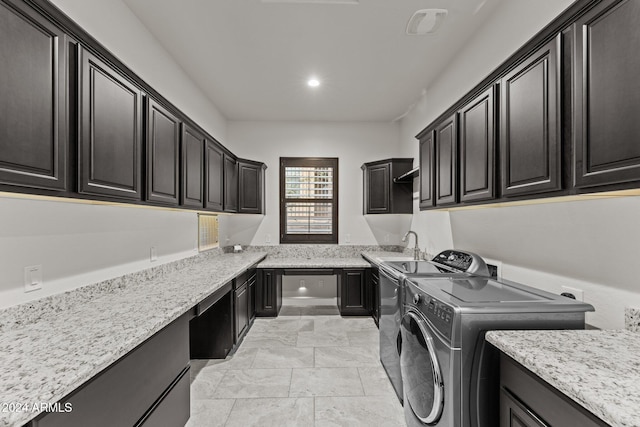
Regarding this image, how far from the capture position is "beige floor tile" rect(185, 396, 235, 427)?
1.94 m

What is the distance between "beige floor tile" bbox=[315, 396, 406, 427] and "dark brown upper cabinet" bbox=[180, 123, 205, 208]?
186cm

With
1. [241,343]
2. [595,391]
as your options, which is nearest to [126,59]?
[241,343]

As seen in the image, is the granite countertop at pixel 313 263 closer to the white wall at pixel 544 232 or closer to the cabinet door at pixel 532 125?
the white wall at pixel 544 232

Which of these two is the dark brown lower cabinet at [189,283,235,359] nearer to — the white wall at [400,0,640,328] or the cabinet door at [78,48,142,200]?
the cabinet door at [78,48,142,200]

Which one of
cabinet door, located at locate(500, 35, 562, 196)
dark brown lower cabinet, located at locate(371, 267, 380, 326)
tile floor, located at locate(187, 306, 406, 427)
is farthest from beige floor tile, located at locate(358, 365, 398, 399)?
cabinet door, located at locate(500, 35, 562, 196)

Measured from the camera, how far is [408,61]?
2.84 meters

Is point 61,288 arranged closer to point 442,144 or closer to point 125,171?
point 125,171

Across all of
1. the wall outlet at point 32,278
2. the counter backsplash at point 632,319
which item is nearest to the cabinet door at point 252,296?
the wall outlet at point 32,278

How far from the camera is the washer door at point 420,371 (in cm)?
143

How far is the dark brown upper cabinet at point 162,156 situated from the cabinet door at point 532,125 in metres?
2.08

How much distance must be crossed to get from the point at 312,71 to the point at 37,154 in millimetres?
2502

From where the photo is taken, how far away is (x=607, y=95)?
101 centimetres

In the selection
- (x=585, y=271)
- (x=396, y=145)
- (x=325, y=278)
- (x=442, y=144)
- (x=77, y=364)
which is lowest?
(x=325, y=278)

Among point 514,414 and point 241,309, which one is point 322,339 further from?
point 514,414
